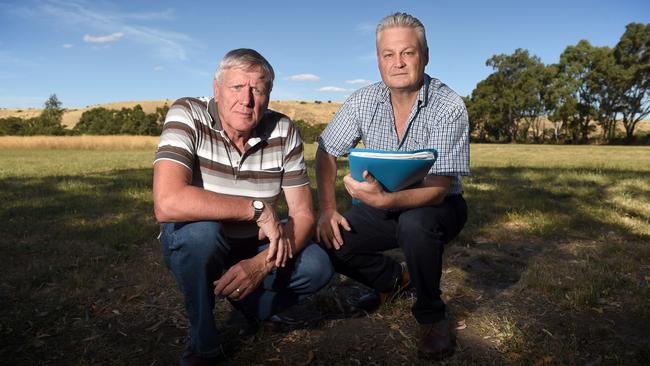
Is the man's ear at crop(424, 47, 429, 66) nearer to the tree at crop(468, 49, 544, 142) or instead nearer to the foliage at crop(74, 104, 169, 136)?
the foliage at crop(74, 104, 169, 136)

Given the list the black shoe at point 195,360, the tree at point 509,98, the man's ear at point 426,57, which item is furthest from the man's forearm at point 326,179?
the tree at point 509,98

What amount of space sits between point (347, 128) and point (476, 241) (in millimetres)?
2872

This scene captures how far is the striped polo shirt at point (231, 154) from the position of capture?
8.69 feet

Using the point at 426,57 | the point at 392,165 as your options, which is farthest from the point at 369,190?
the point at 426,57

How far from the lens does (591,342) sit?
10.1 feet

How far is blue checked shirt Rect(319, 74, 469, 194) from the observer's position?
10.1 feet

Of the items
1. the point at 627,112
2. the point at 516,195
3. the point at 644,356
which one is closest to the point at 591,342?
the point at 644,356

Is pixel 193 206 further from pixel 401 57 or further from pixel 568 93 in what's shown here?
pixel 568 93

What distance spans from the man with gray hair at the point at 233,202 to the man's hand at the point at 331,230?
26 centimetres

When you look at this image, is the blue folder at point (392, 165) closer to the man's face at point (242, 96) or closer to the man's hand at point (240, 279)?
the man's face at point (242, 96)

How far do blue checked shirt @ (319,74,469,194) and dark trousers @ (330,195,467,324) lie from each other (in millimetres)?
285

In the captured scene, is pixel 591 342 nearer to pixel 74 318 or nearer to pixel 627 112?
pixel 74 318

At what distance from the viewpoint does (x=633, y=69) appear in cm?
4628

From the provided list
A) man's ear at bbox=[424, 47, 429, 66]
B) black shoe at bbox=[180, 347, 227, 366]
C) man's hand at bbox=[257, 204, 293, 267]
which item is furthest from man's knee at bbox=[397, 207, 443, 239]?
black shoe at bbox=[180, 347, 227, 366]
